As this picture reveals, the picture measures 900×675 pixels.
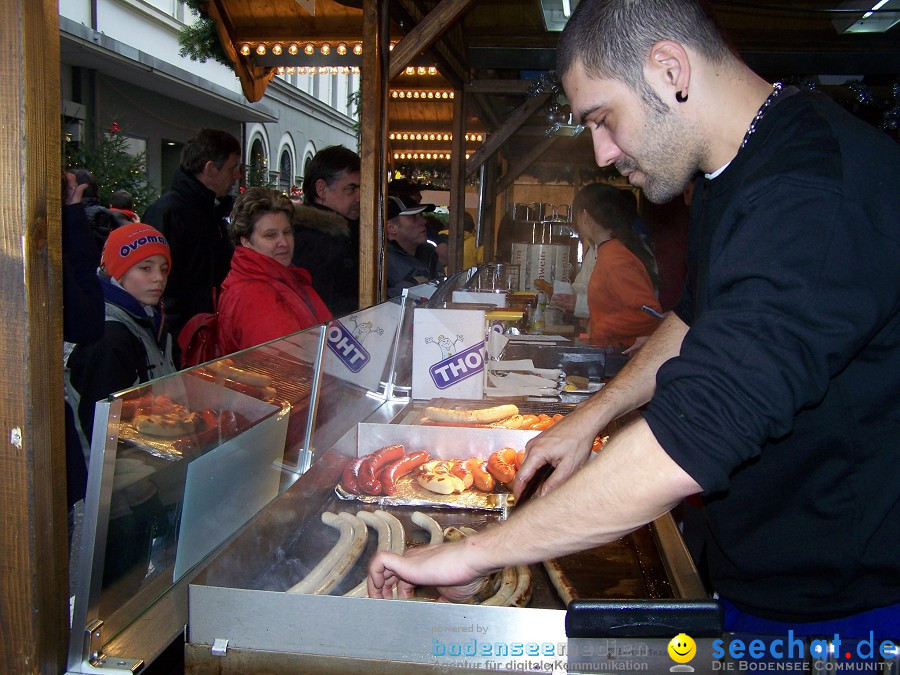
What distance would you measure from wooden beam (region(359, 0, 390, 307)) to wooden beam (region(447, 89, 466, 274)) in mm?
4410

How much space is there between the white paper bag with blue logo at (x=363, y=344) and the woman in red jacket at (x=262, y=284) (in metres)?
0.45

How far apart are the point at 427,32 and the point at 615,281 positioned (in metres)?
2.13

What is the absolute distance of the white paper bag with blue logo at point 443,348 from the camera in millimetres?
3375

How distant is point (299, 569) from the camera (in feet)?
6.20

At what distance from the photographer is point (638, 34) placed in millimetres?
1387

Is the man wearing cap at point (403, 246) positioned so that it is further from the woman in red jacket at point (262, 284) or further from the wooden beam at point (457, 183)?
the wooden beam at point (457, 183)

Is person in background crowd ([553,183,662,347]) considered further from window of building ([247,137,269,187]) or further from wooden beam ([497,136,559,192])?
window of building ([247,137,269,187])

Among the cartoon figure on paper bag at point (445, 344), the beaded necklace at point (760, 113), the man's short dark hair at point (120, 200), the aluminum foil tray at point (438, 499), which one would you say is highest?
the man's short dark hair at point (120, 200)

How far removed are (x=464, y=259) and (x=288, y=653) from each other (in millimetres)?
8544

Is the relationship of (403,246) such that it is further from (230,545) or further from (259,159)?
(259,159)

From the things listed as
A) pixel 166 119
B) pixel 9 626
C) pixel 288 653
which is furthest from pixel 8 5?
pixel 166 119

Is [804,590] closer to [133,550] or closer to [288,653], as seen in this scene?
[288,653]

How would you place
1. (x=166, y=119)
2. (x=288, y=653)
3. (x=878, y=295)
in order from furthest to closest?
(x=166, y=119), (x=288, y=653), (x=878, y=295)

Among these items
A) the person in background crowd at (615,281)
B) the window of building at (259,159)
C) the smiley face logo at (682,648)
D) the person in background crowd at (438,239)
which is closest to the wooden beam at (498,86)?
the person in background crowd at (438,239)
